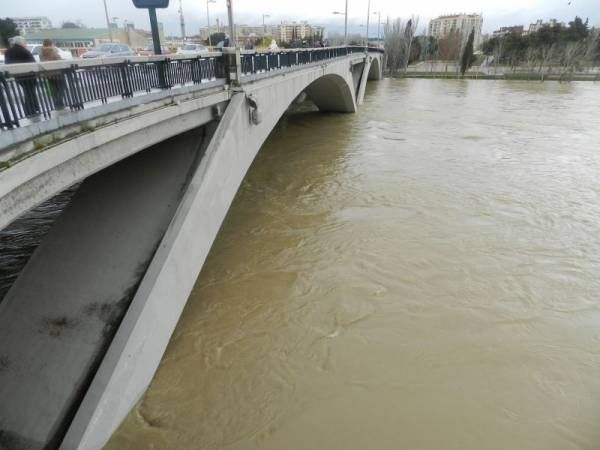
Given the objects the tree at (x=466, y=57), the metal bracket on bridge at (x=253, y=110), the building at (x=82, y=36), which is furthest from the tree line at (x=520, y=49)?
the metal bracket on bridge at (x=253, y=110)

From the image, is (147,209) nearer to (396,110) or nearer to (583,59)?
(396,110)

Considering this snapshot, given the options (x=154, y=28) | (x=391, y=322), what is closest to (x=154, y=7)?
(x=154, y=28)

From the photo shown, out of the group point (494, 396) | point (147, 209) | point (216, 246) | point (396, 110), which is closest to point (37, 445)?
point (147, 209)

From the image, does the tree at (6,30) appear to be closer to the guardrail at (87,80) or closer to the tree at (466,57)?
the guardrail at (87,80)

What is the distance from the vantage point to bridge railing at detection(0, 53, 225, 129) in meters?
3.74

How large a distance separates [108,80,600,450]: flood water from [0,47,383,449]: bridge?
743 mm

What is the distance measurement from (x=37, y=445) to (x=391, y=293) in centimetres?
553

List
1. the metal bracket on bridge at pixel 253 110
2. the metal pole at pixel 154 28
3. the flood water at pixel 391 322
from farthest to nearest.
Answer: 1. the metal bracket on bridge at pixel 253 110
2. the metal pole at pixel 154 28
3. the flood water at pixel 391 322

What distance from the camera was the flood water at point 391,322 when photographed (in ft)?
16.0

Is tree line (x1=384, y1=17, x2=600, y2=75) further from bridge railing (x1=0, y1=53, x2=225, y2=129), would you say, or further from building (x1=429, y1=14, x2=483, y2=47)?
building (x1=429, y1=14, x2=483, y2=47)

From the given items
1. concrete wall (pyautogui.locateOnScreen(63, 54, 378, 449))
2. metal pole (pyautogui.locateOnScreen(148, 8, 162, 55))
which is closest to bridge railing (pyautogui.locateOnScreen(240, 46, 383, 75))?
concrete wall (pyautogui.locateOnScreen(63, 54, 378, 449))

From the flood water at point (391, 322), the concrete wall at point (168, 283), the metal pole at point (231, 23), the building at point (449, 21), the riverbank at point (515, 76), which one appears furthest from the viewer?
the building at point (449, 21)

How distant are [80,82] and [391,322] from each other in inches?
217

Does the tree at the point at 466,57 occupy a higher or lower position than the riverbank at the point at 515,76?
higher
